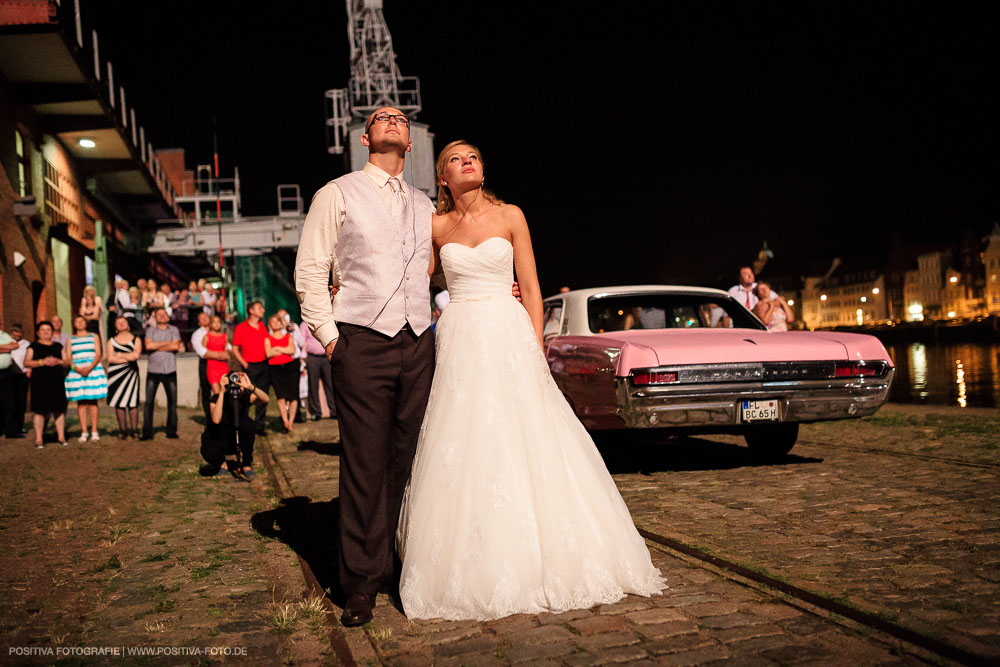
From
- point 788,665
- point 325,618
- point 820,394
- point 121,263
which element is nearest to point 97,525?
point 325,618

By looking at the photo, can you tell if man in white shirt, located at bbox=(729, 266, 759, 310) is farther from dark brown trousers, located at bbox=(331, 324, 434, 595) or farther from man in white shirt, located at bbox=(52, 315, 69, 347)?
man in white shirt, located at bbox=(52, 315, 69, 347)

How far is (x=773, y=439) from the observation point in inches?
298

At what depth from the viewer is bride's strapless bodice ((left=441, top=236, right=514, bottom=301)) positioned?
3.70 m

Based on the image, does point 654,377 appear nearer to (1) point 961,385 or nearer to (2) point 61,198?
(1) point 961,385

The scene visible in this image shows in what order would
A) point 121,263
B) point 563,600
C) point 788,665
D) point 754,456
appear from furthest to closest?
point 121,263 < point 754,456 < point 563,600 < point 788,665

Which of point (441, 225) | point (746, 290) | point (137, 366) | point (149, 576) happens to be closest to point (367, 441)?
point (441, 225)

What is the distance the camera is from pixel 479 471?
135 inches

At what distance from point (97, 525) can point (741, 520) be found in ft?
13.7

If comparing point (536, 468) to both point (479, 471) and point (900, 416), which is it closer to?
point (479, 471)

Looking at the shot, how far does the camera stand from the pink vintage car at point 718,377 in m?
6.04

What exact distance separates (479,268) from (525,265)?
0.81ft

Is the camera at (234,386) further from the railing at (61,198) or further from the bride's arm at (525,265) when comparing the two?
the railing at (61,198)

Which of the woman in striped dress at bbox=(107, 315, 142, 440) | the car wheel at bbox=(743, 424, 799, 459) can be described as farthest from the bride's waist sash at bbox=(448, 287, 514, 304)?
the woman in striped dress at bbox=(107, 315, 142, 440)

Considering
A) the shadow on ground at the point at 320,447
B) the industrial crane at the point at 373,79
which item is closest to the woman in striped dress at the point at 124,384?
the shadow on ground at the point at 320,447
